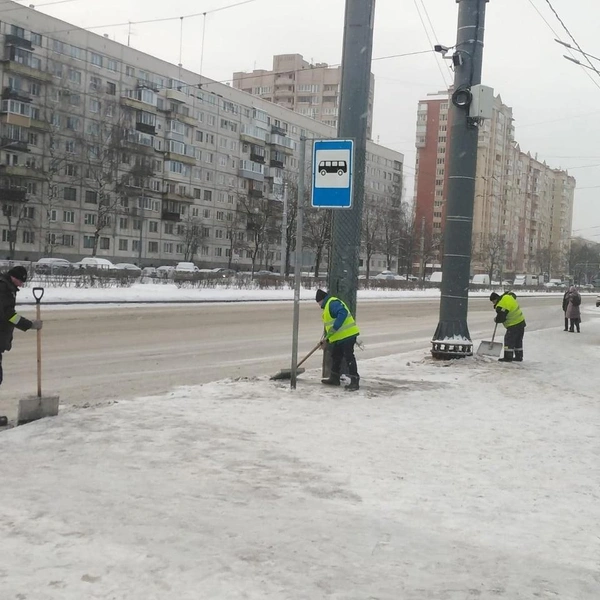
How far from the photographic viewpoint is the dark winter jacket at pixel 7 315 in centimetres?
638

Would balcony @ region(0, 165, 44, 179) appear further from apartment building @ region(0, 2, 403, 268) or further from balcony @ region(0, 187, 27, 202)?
balcony @ region(0, 187, 27, 202)

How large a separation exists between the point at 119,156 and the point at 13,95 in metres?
9.69

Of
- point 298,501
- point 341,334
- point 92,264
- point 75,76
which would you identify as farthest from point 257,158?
point 298,501

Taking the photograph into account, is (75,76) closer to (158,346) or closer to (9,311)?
(158,346)

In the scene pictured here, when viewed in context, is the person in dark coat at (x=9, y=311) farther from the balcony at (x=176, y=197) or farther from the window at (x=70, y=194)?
the balcony at (x=176, y=197)

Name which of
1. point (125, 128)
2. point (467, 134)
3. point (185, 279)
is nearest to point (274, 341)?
point (467, 134)

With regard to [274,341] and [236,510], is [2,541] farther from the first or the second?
[274,341]

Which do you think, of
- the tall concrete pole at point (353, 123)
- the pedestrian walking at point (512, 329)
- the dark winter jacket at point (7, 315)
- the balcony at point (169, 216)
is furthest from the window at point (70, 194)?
the dark winter jacket at point (7, 315)

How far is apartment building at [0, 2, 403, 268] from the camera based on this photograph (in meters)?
54.1

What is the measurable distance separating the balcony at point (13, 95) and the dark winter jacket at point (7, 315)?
5223 centimetres

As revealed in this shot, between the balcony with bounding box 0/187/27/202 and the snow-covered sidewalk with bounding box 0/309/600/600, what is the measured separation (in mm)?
48661

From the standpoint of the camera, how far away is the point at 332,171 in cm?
805

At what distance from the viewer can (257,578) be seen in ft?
10.6

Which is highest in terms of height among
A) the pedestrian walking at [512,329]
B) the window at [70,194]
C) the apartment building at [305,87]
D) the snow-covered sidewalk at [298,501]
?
the apartment building at [305,87]
